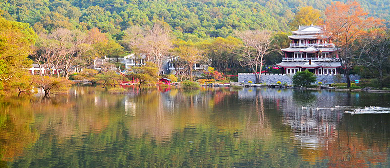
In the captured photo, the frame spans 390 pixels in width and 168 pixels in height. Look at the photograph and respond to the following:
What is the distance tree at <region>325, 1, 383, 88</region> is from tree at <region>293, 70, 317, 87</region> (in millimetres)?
5073

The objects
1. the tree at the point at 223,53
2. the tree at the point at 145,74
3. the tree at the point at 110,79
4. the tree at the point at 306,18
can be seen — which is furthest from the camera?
the tree at the point at 306,18

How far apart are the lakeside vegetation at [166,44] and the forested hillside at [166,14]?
15.9 inches

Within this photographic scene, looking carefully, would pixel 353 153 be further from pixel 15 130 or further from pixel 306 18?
pixel 306 18

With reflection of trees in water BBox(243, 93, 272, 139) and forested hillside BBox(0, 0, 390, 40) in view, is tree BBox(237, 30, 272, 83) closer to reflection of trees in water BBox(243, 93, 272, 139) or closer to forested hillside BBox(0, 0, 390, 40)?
reflection of trees in water BBox(243, 93, 272, 139)

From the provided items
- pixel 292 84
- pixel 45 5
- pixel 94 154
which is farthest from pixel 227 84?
pixel 45 5

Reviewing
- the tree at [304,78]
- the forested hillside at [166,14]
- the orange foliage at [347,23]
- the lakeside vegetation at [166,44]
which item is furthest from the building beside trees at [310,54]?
the forested hillside at [166,14]

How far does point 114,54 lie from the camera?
90.5 m

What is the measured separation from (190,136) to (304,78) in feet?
141

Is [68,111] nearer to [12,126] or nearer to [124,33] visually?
[12,126]

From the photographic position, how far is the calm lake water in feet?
64.0

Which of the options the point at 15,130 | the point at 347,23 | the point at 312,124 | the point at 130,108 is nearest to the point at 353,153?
the point at 312,124

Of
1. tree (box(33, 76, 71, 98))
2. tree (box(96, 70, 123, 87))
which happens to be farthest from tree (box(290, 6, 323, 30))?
tree (box(33, 76, 71, 98))

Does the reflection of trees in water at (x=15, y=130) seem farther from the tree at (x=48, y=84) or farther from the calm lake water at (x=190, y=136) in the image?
the tree at (x=48, y=84)

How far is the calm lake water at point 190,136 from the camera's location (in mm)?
19516
